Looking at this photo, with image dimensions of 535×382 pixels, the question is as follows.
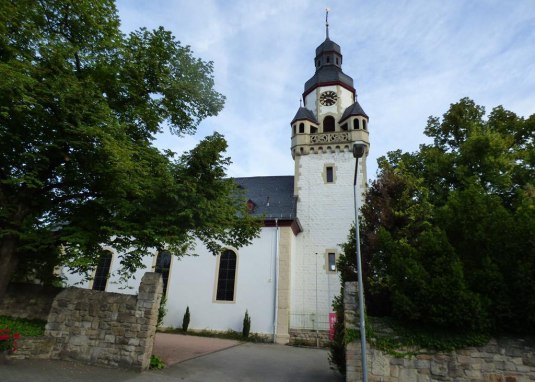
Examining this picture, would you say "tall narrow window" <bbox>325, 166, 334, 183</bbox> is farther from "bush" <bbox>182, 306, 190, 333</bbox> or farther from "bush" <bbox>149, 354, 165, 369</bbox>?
"bush" <bbox>149, 354, 165, 369</bbox>

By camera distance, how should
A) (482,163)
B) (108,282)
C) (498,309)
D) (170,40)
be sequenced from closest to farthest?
1. (498,309)
2. (170,40)
3. (482,163)
4. (108,282)

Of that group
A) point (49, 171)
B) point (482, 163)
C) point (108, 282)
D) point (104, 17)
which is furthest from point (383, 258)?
point (108, 282)

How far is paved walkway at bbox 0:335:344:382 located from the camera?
683 centimetres

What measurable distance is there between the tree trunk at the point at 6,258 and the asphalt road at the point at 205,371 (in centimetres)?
194

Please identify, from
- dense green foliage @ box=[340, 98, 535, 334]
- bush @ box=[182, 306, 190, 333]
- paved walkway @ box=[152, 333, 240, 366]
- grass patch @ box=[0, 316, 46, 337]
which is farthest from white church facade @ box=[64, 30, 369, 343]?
dense green foliage @ box=[340, 98, 535, 334]

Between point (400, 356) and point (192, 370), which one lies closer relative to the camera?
point (400, 356)

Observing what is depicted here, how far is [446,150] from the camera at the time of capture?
1614 centimetres

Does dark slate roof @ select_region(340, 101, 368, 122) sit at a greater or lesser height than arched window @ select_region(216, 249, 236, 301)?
greater

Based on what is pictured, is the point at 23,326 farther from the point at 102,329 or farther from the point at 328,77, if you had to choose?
the point at 328,77

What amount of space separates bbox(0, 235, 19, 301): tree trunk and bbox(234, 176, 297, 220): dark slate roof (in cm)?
1029

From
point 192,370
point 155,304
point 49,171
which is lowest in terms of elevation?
point 192,370

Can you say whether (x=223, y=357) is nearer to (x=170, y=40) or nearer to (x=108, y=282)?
(x=170, y=40)

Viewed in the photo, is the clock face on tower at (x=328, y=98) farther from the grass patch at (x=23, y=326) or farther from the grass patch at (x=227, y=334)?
the grass patch at (x=23, y=326)

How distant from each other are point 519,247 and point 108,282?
19.4 meters
